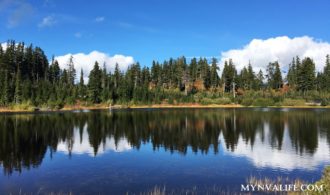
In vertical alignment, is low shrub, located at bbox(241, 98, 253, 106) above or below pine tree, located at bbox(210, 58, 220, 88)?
below

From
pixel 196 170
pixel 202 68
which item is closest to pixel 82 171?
pixel 196 170

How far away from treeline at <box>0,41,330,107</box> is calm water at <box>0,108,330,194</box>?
240ft

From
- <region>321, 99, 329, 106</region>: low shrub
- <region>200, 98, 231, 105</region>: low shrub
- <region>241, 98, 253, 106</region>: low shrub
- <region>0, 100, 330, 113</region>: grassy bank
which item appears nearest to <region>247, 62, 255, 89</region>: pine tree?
<region>241, 98, 253, 106</region>: low shrub

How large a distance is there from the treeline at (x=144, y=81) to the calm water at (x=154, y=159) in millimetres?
73143

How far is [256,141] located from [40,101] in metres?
94.3

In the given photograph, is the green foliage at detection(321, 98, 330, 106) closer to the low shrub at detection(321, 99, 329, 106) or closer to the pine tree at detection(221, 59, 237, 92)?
the low shrub at detection(321, 99, 329, 106)

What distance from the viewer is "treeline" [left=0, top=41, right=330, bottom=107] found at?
117625mm

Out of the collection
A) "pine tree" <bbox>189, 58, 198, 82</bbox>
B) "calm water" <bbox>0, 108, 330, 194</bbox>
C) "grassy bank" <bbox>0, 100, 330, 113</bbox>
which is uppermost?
"pine tree" <bbox>189, 58, 198, 82</bbox>

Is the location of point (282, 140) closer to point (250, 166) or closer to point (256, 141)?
point (256, 141)

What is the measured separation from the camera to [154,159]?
29469 mm

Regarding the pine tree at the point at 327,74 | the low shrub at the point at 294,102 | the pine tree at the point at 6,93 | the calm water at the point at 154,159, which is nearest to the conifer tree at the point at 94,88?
the pine tree at the point at 6,93

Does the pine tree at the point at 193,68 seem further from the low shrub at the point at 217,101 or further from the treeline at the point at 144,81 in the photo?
the low shrub at the point at 217,101

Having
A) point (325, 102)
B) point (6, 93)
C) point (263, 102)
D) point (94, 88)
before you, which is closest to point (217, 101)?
point (263, 102)

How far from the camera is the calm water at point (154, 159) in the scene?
20.9 metres
